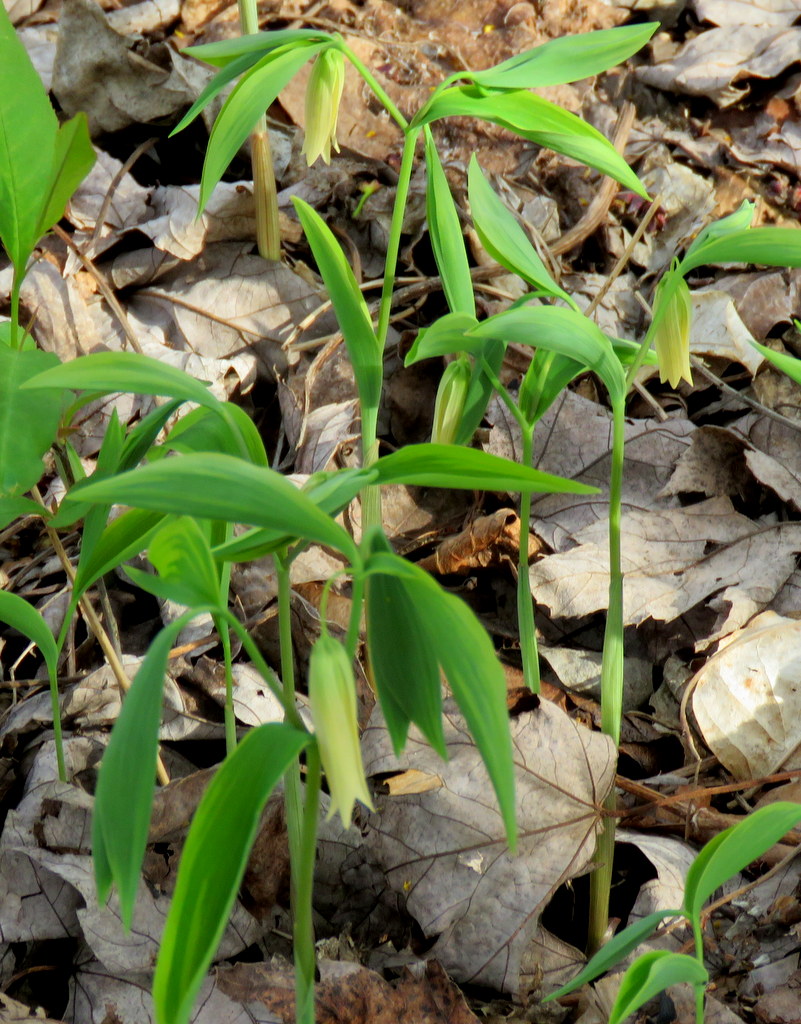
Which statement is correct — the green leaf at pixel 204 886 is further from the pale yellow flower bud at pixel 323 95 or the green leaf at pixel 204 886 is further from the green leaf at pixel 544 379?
the pale yellow flower bud at pixel 323 95

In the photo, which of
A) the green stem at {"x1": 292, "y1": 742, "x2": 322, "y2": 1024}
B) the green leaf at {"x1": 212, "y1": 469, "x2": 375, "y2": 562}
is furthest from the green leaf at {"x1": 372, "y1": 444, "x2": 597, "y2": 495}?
the green stem at {"x1": 292, "y1": 742, "x2": 322, "y2": 1024}

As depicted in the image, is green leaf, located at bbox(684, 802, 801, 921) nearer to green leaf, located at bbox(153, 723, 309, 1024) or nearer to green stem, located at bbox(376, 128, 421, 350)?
green leaf, located at bbox(153, 723, 309, 1024)

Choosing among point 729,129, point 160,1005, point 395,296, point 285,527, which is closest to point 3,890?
point 160,1005

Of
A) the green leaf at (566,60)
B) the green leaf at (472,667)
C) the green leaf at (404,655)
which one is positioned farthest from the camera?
the green leaf at (566,60)

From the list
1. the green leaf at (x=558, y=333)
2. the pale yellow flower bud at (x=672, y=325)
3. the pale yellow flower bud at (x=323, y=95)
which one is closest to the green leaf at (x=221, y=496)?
the green leaf at (x=558, y=333)

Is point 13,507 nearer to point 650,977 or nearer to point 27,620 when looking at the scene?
point 27,620

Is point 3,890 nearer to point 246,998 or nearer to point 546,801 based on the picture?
point 246,998
